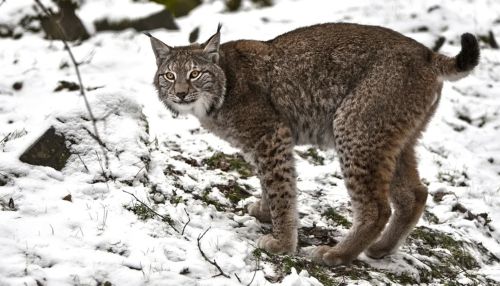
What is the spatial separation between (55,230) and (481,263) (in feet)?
11.7

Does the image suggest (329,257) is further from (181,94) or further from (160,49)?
(160,49)

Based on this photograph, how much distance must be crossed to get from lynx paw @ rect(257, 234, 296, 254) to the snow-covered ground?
0.48 feet

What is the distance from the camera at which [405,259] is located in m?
5.18

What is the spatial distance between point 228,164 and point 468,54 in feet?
8.44

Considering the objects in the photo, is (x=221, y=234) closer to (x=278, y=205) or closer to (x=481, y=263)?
(x=278, y=205)

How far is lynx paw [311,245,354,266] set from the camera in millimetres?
4898

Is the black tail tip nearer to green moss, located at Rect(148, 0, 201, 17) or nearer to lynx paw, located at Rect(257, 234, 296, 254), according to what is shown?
lynx paw, located at Rect(257, 234, 296, 254)

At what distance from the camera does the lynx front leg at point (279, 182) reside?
5.07 meters

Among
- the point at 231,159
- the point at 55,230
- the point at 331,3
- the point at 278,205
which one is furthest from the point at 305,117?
the point at 331,3

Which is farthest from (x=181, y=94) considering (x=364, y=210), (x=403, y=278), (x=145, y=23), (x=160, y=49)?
(x=145, y=23)

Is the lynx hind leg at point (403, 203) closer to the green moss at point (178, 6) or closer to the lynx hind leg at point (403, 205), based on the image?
the lynx hind leg at point (403, 205)

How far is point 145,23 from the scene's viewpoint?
9.67 m

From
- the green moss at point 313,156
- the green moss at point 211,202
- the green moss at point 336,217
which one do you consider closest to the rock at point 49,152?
the green moss at point 211,202

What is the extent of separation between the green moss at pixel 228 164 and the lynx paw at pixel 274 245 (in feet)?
4.46
